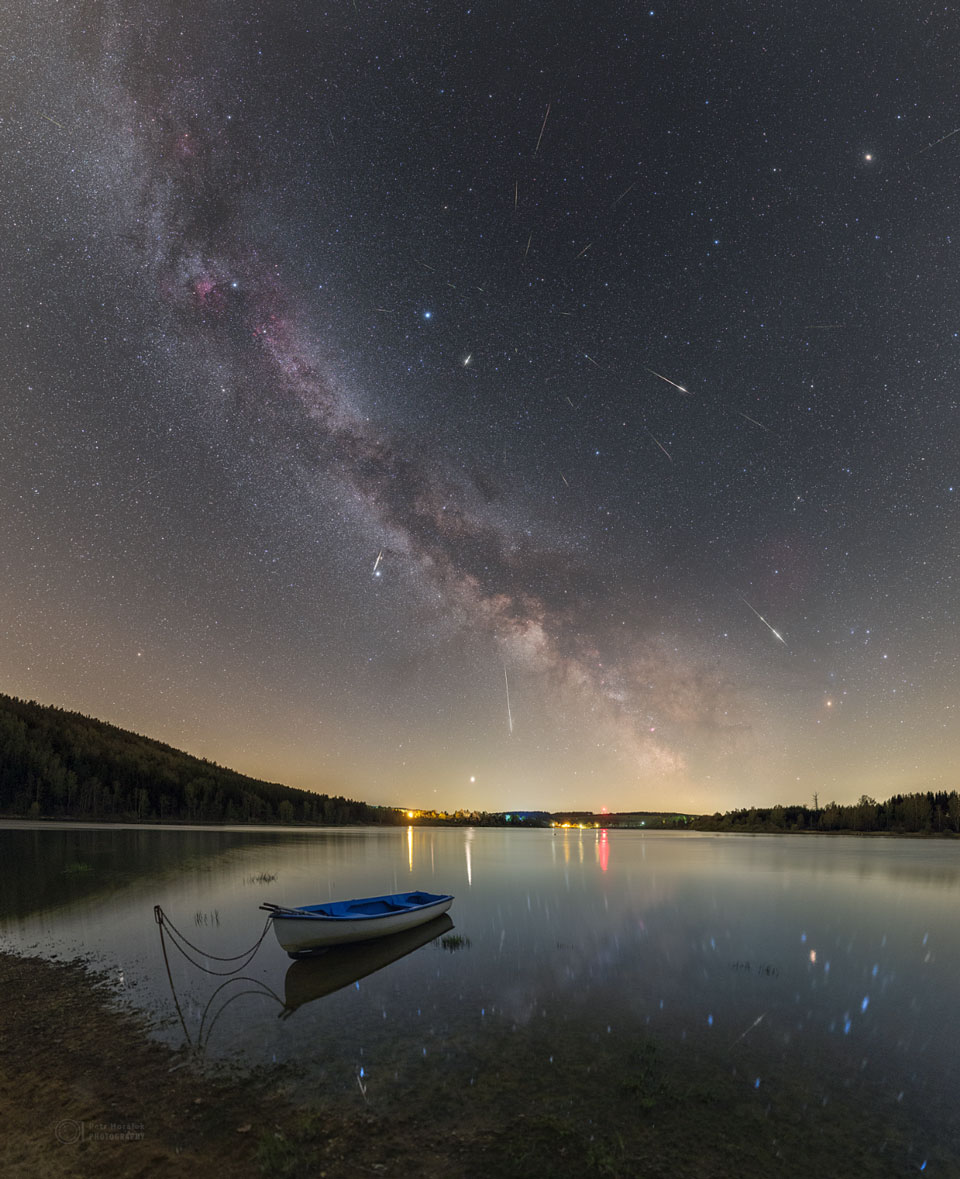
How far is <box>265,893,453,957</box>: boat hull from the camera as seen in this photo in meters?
20.3

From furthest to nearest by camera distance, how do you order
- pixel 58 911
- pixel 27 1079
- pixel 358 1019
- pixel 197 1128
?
pixel 58 911 < pixel 358 1019 < pixel 27 1079 < pixel 197 1128

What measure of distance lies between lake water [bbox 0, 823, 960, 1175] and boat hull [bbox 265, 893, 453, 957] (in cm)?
78

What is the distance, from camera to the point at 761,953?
24.8m

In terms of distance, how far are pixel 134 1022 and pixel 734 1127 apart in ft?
43.2

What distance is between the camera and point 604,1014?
16.3m

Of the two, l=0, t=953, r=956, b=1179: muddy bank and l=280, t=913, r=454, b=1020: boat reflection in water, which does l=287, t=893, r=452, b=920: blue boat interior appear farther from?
l=0, t=953, r=956, b=1179: muddy bank

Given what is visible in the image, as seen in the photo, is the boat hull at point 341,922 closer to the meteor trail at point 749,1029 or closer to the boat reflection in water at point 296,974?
the boat reflection in water at point 296,974

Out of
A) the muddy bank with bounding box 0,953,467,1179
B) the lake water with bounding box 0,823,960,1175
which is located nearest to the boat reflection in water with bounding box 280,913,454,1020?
the lake water with bounding box 0,823,960,1175

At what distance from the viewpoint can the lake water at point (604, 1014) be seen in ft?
34.7

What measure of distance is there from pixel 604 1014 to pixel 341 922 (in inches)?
389

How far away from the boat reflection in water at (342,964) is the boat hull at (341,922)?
422 mm

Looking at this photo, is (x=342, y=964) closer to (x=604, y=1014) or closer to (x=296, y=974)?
(x=296, y=974)

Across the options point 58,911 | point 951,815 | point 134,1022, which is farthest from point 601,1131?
point 951,815

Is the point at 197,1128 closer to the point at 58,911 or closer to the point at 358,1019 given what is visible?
the point at 358,1019
